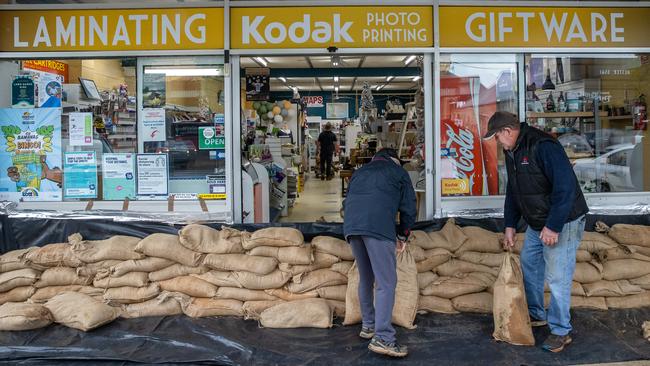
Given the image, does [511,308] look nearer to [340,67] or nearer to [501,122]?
[501,122]

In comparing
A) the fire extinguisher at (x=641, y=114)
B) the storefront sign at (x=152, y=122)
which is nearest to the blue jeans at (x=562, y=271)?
the fire extinguisher at (x=641, y=114)

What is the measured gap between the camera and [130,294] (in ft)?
13.9

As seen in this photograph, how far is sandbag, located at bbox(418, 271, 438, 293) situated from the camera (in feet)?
14.0

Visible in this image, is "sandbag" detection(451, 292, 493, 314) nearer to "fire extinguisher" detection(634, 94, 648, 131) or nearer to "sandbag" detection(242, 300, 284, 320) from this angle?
"sandbag" detection(242, 300, 284, 320)

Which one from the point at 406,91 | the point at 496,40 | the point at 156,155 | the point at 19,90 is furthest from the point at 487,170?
the point at 406,91

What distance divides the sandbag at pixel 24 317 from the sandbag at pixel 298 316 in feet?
4.97

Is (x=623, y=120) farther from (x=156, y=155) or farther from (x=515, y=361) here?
(x=156, y=155)

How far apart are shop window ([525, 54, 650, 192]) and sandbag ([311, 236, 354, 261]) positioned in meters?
2.21

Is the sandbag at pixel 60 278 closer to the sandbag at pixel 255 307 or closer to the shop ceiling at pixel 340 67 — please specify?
the sandbag at pixel 255 307

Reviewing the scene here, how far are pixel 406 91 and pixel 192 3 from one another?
58.6 ft

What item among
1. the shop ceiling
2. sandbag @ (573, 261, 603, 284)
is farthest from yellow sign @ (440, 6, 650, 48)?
the shop ceiling

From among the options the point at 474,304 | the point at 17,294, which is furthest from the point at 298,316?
the point at 17,294

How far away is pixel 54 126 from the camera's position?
5.15 m

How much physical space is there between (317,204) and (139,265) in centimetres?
694
